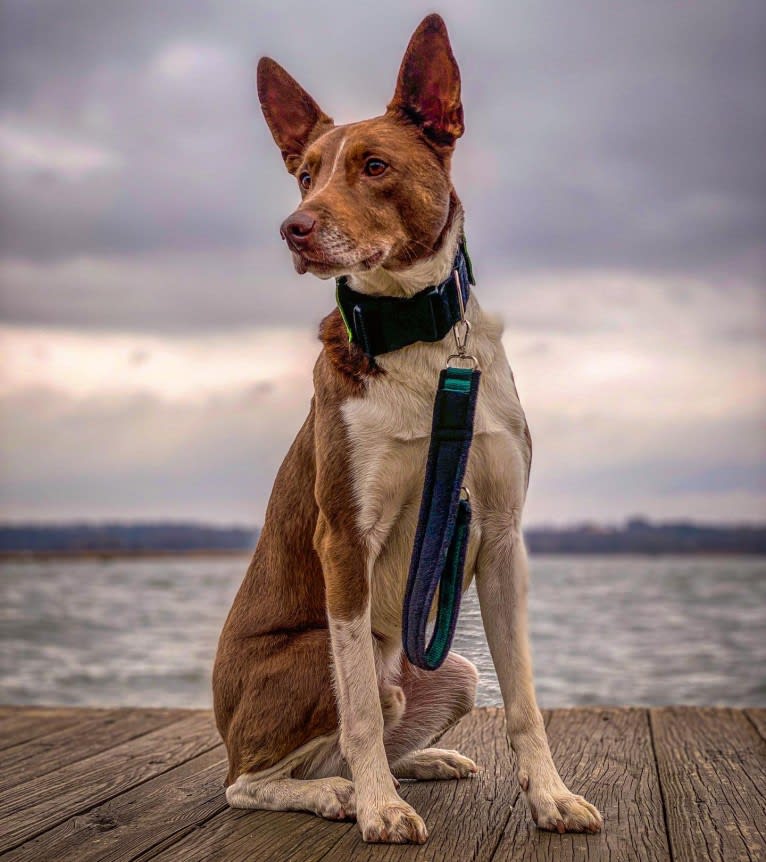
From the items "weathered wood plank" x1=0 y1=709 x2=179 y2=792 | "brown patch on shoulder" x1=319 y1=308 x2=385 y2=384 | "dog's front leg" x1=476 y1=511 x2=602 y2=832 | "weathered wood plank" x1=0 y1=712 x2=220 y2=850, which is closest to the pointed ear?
"brown patch on shoulder" x1=319 y1=308 x2=385 y2=384

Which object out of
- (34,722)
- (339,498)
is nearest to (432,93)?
(339,498)

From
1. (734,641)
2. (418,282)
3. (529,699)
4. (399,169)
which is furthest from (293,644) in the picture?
(734,641)

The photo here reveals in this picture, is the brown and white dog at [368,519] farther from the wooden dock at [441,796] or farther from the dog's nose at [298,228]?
the wooden dock at [441,796]

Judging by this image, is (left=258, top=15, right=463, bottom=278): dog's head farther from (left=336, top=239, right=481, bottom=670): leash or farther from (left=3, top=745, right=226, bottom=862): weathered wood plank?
(left=3, top=745, right=226, bottom=862): weathered wood plank

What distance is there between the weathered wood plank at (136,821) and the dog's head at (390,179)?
59.9 inches

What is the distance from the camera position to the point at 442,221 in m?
2.81

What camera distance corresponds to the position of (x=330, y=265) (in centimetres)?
262

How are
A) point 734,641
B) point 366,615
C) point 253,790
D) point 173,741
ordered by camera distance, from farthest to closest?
point 734,641 → point 173,741 → point 253,790 → point 366,615

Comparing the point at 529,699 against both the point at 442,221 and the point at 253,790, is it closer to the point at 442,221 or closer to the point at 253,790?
the point at 253,790

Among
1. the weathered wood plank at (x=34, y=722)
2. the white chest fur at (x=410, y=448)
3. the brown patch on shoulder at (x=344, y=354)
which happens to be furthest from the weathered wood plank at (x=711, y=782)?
the weathered wood plank at (x=34, y=722)

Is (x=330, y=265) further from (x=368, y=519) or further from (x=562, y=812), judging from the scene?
(x=562, y=812)

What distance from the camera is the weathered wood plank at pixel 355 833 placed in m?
2.54

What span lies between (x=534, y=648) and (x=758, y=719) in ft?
16.9

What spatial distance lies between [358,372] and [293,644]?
806mm
